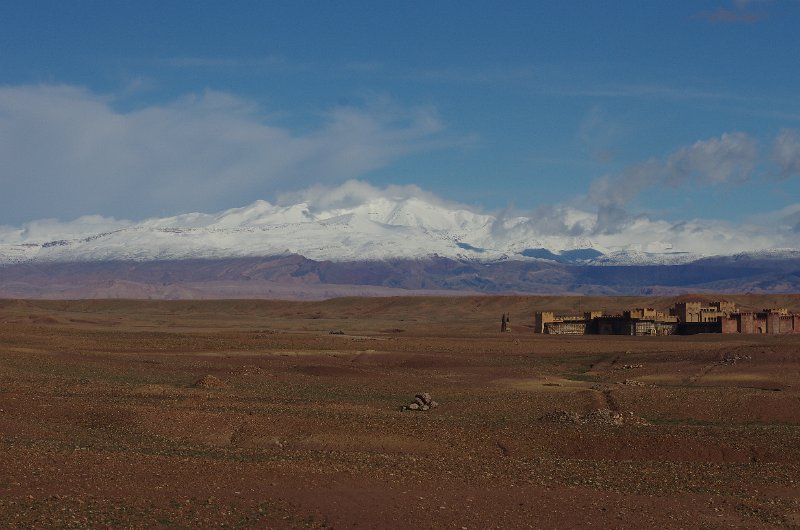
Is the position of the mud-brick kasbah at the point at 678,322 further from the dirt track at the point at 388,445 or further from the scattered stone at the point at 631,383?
the scattered stone at the point at 631,383

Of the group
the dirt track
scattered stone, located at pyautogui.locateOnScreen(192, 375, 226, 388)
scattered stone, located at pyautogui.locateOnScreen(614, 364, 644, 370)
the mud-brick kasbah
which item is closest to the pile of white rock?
the dirt track

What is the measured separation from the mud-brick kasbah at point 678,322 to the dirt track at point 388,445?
3425 centimetres

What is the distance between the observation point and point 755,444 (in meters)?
32.9

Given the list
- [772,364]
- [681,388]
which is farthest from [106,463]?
[772,364]

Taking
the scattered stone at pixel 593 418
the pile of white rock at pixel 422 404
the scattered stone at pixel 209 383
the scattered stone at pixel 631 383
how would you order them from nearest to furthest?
the scattered stone at pixel 593 418
the pile of white rock at pixel 422 404
the scattered stone at pixel 209 383
the scattered stone at pixel 631 383

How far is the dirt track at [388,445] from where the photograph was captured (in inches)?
906

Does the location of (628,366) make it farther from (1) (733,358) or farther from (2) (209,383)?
(2) (209,383)

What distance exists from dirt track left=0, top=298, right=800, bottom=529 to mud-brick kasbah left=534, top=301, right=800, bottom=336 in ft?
112

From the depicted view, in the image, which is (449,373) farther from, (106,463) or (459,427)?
(106,463)

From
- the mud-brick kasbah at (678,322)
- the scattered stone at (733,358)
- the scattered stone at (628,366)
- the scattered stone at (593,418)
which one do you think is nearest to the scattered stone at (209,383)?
the scattered stone at (593,418)

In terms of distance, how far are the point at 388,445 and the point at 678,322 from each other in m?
71.7

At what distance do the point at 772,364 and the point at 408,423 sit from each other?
31191mm

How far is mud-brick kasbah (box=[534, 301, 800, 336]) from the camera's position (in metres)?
94.6

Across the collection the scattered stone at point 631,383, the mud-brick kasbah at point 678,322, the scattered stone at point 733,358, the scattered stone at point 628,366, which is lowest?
the scattered stone at point 631,383
